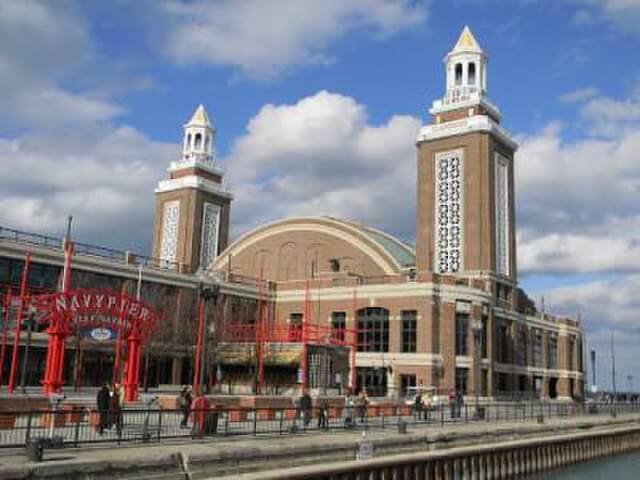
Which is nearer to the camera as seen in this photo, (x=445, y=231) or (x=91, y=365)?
(x=91, y=365)

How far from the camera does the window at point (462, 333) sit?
249ft

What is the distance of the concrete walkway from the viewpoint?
18.7 m

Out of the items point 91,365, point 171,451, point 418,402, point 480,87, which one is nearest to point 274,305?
point 91,365

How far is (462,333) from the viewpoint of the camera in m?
76.4

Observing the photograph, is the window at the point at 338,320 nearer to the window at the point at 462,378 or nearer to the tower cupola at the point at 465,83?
the window at the point at 462,378

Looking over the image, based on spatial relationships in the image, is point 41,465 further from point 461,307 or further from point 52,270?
point 461,307

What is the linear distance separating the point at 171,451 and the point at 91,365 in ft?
158

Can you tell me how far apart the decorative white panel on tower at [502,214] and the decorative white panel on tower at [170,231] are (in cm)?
5117

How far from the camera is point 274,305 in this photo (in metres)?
89.6

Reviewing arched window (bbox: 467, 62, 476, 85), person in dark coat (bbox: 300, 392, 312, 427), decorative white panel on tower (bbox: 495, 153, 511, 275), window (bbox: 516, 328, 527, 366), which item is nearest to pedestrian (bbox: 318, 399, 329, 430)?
person in dark coat (bbox: 300, 392, 312, 427)

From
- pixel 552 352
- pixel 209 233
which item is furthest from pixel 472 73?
pixel 209 233

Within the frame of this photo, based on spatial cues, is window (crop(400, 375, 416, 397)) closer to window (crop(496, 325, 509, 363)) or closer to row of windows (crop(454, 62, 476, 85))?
window (crop(496, 325, 509, 363))

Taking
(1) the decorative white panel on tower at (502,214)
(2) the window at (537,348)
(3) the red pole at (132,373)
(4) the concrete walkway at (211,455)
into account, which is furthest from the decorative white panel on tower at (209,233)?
(4) the concrete walkway at (211,455)

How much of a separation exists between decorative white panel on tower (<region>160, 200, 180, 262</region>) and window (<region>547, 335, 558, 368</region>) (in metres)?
56.4
